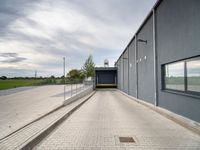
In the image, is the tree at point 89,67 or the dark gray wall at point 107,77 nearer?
the dark gray wall at point 107,77

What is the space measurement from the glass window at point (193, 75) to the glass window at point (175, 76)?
62cm

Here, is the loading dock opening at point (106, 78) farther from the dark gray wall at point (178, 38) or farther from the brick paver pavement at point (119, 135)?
the brick paver pavement at point (119, 135)

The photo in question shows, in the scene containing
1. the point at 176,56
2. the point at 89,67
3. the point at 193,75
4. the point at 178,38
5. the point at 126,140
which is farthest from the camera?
the point at 89,67

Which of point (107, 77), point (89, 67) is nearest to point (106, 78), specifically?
point (107, 77)

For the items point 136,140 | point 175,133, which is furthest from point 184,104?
point 136,140

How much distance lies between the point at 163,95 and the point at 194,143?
527 cm

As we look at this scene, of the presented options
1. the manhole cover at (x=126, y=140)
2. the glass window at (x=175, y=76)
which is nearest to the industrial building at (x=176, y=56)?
the glass window at (x=175, y=76)

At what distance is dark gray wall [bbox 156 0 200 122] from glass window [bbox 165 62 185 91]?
34 centimetres

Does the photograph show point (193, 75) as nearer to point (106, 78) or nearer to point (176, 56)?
point (176, 56)

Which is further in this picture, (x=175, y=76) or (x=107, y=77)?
(x=107, y=77)

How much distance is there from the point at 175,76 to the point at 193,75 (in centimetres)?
179

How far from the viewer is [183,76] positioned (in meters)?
7.98

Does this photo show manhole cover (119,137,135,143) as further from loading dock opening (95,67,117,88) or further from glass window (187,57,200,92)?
loading dock opening (95,67,117,88)

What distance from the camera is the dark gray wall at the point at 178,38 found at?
656 centimetres
